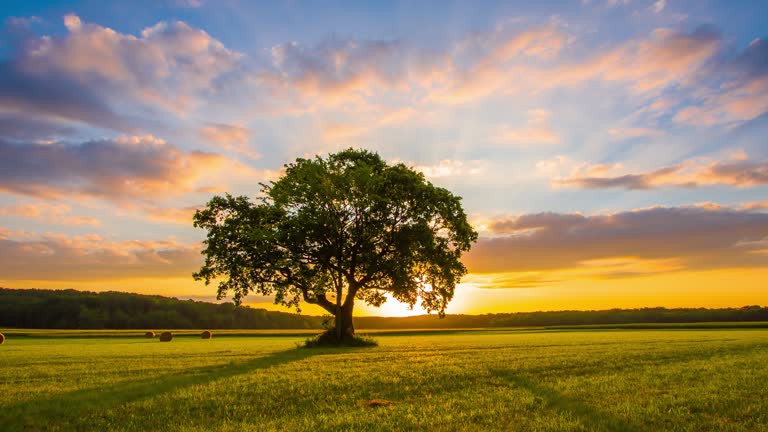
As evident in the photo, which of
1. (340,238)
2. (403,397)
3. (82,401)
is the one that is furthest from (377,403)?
(340,238)

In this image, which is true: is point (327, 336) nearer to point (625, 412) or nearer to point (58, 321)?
point (625, 412)

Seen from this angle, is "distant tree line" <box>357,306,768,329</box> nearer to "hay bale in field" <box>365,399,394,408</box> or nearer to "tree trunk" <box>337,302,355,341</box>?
"tree trunk" <box>337,302,355,341</box>

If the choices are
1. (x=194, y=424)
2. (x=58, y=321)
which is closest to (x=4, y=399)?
(x=194, y=424)

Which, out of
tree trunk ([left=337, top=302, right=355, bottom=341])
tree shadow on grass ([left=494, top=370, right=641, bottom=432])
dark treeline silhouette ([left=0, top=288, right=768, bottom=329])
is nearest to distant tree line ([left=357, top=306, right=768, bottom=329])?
dark treeline silhouette ([left=0, top=288, right=768, bottom=329])

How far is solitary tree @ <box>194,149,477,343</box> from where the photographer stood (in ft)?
124

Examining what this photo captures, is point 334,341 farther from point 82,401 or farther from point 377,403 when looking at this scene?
point 377,403

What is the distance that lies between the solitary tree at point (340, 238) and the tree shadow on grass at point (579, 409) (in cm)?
2386

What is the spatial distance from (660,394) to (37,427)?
1547 cm

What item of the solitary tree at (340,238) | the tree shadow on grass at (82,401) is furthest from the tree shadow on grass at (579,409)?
the solitary tree at (340,238)

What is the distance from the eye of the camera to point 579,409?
36.7ft

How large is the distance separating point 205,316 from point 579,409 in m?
165

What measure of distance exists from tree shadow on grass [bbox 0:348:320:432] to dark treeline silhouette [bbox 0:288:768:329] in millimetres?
125330

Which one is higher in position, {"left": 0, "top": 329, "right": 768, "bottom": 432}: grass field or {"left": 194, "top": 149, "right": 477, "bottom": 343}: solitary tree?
{"left": 194, "top": 149, "right": 477, "bottom": 343}: solitary tree

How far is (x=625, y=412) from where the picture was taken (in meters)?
10.9
